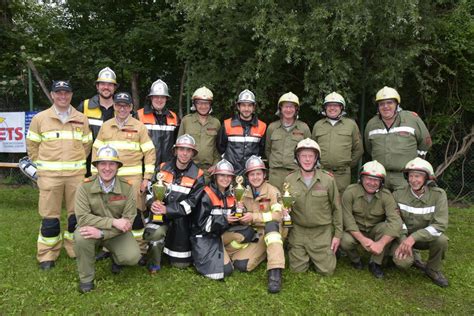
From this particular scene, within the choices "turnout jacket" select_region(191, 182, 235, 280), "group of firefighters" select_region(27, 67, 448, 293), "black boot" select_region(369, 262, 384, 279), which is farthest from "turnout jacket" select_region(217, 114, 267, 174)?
"black boot" select_region(369, 262, 384, 279)

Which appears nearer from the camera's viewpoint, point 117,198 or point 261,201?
point 117,198

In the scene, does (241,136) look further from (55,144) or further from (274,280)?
(55,144)

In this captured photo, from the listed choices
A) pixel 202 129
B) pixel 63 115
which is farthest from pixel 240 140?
pixel 63 115

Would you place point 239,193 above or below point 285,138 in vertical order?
below

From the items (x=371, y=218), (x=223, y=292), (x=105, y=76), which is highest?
(x=105, y=76)

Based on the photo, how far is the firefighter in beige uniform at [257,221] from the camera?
4.88 meters

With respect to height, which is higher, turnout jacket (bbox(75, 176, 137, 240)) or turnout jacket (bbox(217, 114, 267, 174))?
turnout jacket (bbox(217, 114, 267, 174))

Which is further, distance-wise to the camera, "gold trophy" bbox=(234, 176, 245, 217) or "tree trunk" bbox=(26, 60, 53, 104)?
"tree trunk" bbox=(26, 60, 53, 104)

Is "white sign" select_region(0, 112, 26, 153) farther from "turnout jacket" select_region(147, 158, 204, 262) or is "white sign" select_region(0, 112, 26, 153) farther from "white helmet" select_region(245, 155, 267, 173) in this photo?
"white helmet" select_region(245, 155, 267, 173)

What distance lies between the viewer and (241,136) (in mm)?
5785

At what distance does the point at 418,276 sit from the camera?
509cm

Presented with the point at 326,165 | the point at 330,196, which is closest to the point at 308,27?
A: the point at 326,165

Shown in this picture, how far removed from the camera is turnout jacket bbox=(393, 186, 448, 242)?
479 cm

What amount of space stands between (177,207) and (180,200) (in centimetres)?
16
